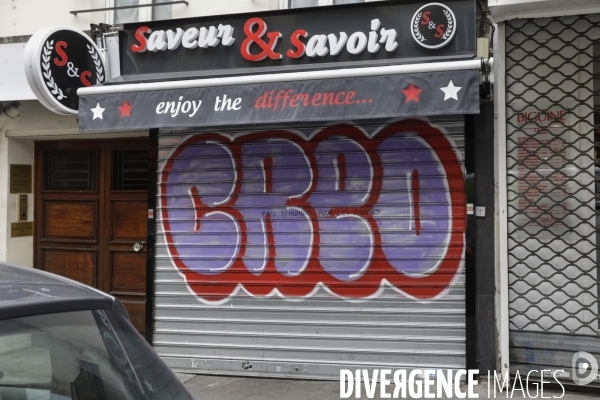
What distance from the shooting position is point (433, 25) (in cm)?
610

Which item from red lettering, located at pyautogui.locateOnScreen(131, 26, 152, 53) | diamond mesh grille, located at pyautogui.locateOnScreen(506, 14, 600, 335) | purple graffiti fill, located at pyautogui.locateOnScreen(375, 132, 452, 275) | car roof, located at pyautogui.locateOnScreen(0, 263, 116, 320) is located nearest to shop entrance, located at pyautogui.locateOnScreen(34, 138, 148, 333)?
red lettering, located at pyautogui.locateOnScreen(131, 26, 152, 53)

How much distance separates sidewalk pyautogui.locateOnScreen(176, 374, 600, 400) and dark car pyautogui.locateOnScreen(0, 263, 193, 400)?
12.1 feet

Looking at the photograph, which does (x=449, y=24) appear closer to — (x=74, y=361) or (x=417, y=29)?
(x=417, y=29)

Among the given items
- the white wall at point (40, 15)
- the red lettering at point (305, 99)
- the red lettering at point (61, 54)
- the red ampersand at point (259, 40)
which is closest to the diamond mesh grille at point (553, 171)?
the red lettering at point (305, 99)

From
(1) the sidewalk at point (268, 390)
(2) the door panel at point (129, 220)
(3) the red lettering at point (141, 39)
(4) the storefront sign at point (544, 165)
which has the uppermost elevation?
(3) the red lettering at point (141, 39)

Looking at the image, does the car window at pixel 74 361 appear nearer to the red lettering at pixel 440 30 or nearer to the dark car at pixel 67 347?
the dark car at pixel 67 347

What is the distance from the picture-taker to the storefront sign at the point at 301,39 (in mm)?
6090

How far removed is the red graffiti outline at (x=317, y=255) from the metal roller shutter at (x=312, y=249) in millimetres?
10

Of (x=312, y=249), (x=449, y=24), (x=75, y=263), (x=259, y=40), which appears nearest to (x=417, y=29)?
(x=449, y=24)

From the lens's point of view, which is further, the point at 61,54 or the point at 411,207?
the point at 61,54

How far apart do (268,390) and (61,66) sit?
12.8ft

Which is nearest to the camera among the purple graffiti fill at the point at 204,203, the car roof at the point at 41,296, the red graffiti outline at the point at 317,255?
the car roof at the point at 41,296

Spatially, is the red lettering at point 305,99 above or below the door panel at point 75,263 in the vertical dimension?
above

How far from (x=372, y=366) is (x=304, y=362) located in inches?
27.4
